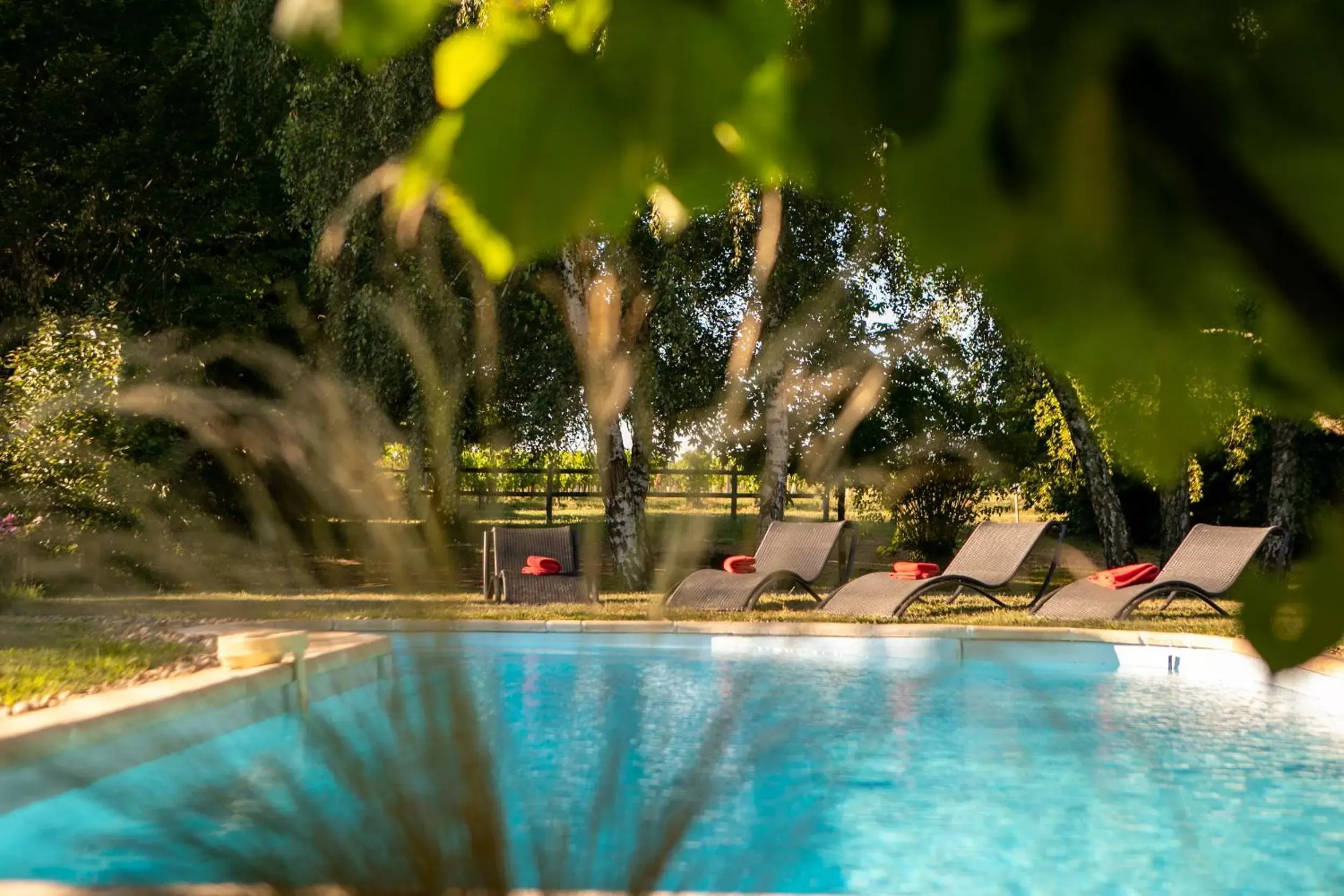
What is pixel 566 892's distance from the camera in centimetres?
126

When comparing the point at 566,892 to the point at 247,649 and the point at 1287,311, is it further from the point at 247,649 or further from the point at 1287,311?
the point at 247,649

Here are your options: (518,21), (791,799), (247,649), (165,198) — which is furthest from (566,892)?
(165,198)

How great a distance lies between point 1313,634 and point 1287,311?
0.30 ft

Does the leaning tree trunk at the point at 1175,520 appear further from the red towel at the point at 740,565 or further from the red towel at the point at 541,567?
the red towel at the point at 541,567

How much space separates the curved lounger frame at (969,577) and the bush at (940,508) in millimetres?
5144

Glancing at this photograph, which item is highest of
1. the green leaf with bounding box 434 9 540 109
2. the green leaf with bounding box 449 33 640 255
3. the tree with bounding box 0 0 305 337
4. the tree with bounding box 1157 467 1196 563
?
the tree with bounding box 0 0 305 337

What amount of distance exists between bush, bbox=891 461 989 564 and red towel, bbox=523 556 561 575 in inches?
238

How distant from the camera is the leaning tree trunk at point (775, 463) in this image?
1215 centimetres

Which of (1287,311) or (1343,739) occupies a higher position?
(1287,311)

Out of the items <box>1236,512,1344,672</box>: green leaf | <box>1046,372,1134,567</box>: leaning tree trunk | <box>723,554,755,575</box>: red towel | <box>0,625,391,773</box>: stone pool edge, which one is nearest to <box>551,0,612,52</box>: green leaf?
<box>1236,512,1344,672</box>: green leaf

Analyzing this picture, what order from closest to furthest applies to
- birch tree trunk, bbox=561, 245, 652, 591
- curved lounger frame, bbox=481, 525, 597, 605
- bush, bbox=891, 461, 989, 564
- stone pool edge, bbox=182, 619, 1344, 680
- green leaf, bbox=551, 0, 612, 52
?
green leaf, bbox=551, 0, 612, 52 < stone pool edge, bbox=182, 619, 1344, 680 < curved lounger frame, bbox=481, 525, 597, 605 < birch tree trunk, bbox=561, 245, 652, 591 < bush, bbox=891, 461, 989, 564

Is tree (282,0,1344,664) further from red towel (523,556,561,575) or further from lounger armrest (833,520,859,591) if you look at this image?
red towel (523,556,561,575)

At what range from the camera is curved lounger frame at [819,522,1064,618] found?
895 cm

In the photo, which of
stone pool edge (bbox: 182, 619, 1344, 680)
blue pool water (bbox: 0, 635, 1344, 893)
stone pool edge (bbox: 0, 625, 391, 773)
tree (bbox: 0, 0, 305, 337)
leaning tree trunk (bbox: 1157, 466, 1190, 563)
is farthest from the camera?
tree (bbox: 0, 0, 305, 337)
